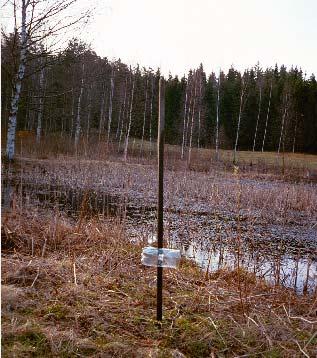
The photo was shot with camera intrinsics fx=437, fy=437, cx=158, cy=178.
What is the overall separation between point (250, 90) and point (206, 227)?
1246 inches

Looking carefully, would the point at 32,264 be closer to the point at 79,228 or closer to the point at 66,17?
the point at 79,228

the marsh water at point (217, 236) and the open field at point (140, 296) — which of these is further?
the marsh water at point (217, 236)

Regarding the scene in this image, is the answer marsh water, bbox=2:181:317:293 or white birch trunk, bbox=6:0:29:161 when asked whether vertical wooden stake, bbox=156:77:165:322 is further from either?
white birch trunk, bbox=6:0:29:161

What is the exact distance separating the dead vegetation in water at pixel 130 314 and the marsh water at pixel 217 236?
0.80 m

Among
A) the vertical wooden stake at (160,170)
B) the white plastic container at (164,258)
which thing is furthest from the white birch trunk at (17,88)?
the white plastic container at (164,258)

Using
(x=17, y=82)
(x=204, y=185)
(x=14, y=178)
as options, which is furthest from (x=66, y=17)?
(x=204, y=185)

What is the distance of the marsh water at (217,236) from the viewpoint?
5.39m

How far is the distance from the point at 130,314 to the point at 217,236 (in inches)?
130

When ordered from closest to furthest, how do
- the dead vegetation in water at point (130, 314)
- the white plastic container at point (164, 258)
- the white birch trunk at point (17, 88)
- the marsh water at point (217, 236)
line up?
the dead vegetation in water at point (130, 314)
the white plastic container at point (164, 258)
the marsh water at point (217, 236)
the white birch trunk at point (17, 88)

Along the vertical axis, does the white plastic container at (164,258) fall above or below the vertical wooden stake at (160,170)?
below

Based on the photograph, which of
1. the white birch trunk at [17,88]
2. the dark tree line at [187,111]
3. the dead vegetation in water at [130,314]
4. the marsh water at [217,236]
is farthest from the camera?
the dark tree line at [187,111]

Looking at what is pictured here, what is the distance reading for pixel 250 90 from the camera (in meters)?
37.5

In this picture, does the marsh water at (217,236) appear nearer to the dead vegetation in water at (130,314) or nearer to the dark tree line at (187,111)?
the dead vegetation in water at (130,314)

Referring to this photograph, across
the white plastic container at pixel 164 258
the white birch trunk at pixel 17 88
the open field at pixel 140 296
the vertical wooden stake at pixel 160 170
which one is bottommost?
the open field at pixel 140 296
